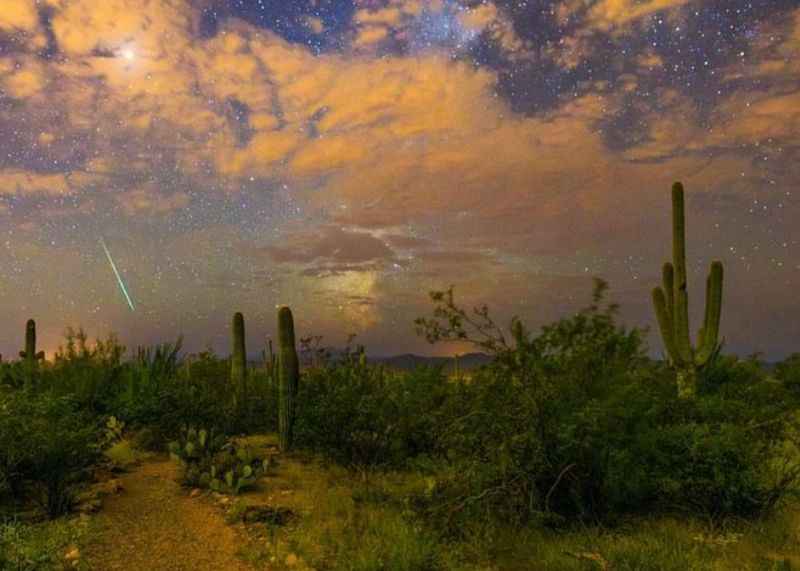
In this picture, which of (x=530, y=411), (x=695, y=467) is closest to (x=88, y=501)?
(x=530, y=411)

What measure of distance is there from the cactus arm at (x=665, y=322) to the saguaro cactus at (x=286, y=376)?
695 cm

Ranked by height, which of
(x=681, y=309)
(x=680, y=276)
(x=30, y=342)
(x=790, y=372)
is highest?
(x=680, y=276)

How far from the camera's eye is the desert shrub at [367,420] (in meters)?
9.09

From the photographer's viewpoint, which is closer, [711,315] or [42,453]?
[42,453]

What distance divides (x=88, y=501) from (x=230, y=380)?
6.47 metres

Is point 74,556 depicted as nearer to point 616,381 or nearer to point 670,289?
point 616,381

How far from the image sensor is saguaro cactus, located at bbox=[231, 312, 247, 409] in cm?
1277

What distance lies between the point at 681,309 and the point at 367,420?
7043 mm

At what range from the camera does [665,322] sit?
43.1ft

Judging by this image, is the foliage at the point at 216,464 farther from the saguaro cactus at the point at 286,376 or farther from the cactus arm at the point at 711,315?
the cactus arm at the point at 711,315

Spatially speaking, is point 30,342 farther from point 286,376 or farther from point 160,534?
point 160,534

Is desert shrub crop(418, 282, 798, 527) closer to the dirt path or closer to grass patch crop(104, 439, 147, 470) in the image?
the dirt path

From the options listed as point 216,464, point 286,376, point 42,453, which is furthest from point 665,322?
point 42,453

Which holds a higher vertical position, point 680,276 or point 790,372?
point 680,276
